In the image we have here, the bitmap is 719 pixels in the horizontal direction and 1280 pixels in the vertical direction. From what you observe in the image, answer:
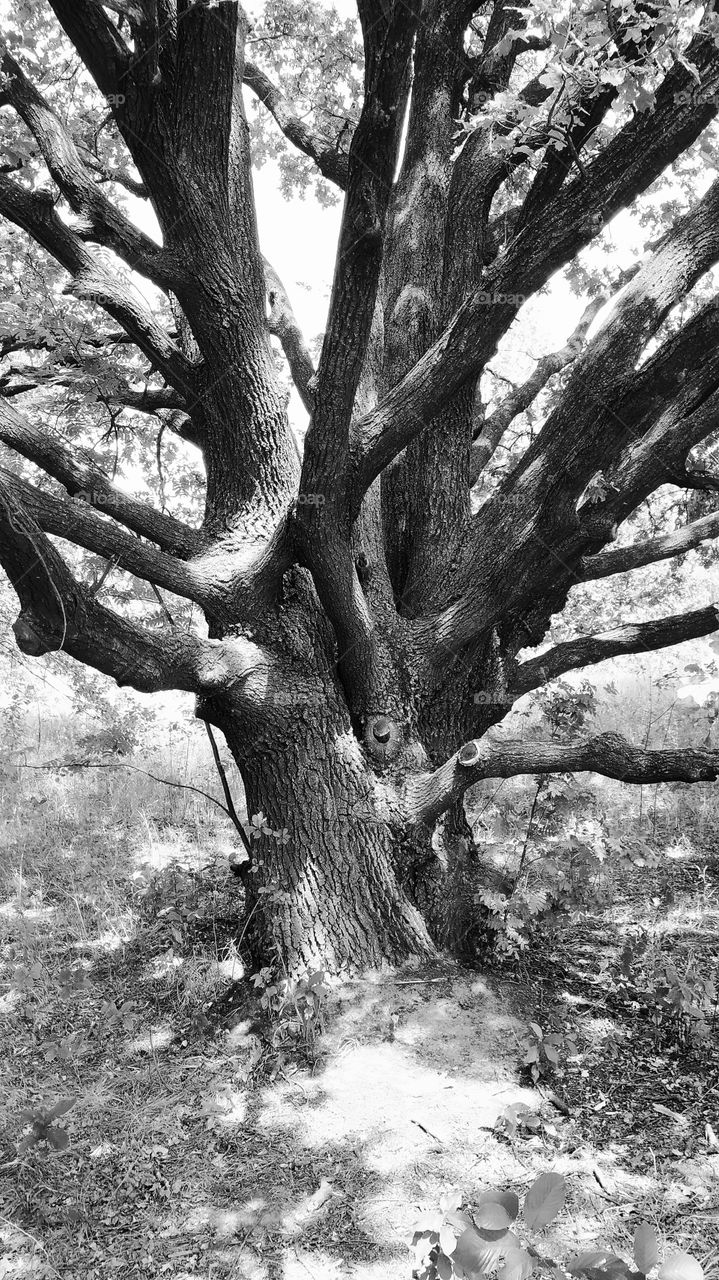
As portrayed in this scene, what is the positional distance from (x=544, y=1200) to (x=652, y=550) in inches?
133

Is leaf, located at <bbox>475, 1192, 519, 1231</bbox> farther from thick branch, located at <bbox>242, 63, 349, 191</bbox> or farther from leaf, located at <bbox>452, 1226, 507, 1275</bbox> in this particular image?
thick branch, located at <bbox>242, 63, 349, 191</bbox>

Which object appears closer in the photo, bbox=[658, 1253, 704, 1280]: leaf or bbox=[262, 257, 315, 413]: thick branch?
bbox=[658, 1253, 704, 1280]: leaf

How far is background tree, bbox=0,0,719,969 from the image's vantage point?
2.81 m

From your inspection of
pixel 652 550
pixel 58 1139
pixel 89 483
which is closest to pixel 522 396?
pixel 652 550

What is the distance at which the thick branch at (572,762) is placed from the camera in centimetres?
337

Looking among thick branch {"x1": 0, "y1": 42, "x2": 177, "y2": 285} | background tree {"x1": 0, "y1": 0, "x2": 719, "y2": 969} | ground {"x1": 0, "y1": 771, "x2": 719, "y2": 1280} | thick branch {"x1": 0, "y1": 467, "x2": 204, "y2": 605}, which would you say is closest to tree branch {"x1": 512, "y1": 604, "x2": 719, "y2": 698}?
background tree {"x1": 0, "y1": 0, "x2": 719, "y2": 969}

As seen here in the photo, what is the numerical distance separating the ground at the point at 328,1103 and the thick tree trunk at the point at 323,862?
181mm

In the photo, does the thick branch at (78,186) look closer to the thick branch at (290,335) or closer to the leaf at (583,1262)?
the thick branch at (290,335)

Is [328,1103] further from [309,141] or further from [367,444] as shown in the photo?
Answer: [309,141]

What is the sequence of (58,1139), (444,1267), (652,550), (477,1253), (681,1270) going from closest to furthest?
(681,1270) → (477,1253) → (444,1267) → (58,1139) → (652,550)

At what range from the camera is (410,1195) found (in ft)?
7.88

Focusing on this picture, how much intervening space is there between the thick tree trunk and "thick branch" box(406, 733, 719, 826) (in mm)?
381

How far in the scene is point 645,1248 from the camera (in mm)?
1027

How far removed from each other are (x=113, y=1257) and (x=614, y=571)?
136 inches
